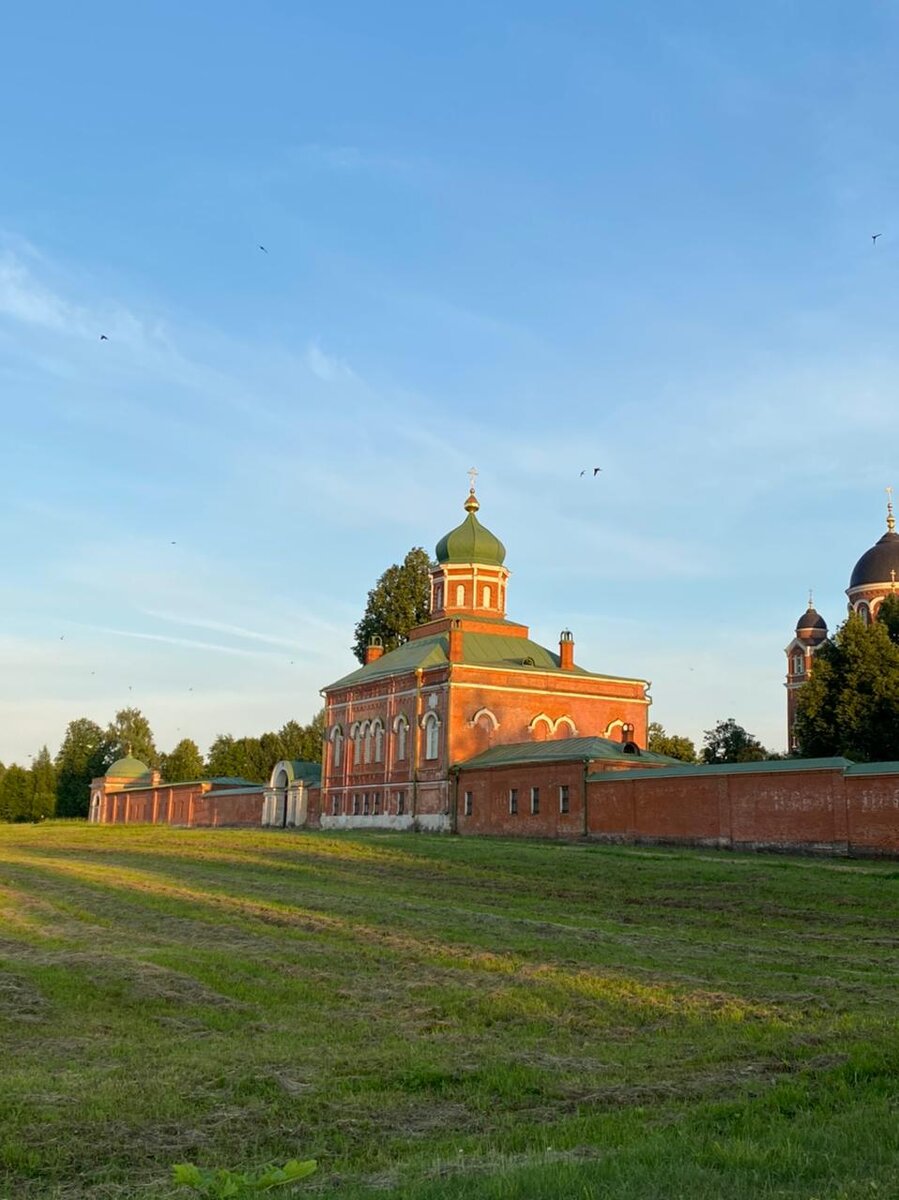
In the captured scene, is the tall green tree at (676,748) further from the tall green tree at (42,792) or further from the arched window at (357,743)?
the tall green tree at (42,792)

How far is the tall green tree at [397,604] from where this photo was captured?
76.6 m

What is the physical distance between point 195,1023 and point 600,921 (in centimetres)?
984

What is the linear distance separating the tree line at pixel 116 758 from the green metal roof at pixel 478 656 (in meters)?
46.1

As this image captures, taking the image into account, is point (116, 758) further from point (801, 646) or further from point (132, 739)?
point (801, 646)

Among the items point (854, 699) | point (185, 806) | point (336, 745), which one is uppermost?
point (854, 699)

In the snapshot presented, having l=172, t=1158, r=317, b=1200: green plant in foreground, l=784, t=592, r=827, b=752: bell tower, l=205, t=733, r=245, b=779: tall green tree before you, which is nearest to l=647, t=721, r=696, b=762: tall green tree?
l=784, t=592, r=827, b=752: bell tower

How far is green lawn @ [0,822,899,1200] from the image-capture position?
6664mm

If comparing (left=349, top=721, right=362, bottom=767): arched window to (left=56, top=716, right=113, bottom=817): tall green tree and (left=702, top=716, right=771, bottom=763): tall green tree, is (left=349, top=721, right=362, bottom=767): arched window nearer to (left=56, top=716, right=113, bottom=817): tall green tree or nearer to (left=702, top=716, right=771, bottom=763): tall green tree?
(left=702, top=716, right=771, bottom=763): tall green tree

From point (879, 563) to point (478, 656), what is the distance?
37.0 m

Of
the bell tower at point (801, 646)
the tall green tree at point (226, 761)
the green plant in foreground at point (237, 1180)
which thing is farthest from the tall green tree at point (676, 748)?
the green plant in foreground at point (237, 1180)

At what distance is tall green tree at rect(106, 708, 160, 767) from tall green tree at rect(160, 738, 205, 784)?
30.5 ft

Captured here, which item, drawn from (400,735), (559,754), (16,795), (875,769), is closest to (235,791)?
(400,735)

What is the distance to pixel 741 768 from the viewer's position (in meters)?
36.2

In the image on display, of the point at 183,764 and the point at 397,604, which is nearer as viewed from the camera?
the point at 397,604
